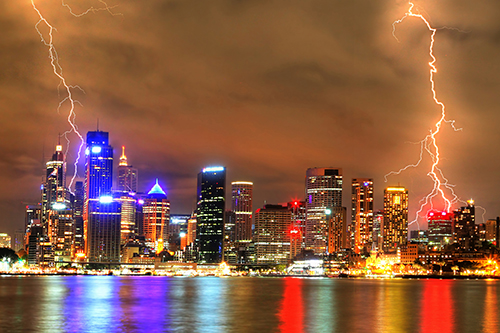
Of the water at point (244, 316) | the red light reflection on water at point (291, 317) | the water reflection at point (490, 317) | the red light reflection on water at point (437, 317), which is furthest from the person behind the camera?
the water reflection at point (490, 317)

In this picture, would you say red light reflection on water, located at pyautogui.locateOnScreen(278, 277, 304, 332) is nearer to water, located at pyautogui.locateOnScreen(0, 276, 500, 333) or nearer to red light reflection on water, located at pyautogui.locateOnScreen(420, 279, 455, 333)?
water, located at pyautogui.locateOnScreen(0, 276, 500, 333)

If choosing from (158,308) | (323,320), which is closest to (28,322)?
(158,308)

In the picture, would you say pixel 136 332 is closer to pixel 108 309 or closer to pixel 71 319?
pixel 71 319

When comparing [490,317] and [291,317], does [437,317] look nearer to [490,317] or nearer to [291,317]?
[490,317]

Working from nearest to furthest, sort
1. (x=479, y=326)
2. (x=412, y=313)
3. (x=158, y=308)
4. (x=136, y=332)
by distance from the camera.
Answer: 1. (x=136, y=332)
2. (x=479, y=326)
3. (x=412, y=313)
4. (x=158, y=308)

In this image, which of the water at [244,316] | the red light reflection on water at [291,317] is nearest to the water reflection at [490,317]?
the water at [244,316]

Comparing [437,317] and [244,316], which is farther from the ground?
[244,316]

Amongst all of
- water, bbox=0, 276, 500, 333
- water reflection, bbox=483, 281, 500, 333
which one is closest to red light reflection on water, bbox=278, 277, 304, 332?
water, bbox=0, 276, 500, 333

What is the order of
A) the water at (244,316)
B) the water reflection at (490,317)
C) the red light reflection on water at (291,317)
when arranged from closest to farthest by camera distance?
the red light reflection on water at (291,317) < the water at (244,316) < the water reflection at (490,317)

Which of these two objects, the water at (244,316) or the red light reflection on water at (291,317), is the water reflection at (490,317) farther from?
the red light reflection on water at (291,317)

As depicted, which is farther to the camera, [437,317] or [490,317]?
[490,317]

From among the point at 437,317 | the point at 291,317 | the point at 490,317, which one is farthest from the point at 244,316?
the point at 490,317
